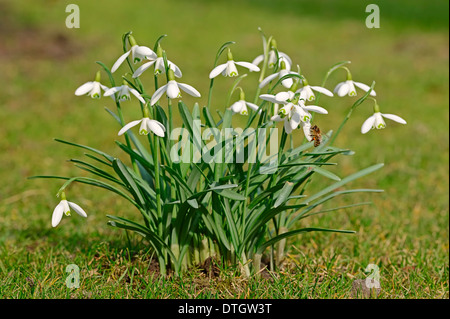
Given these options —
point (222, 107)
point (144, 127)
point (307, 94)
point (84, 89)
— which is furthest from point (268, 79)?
point (222, 107)

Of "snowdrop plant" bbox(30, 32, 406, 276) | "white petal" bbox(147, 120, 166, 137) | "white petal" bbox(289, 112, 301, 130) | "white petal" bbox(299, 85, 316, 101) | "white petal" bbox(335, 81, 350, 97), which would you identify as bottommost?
"snowdrop plant" bbox(30, 32, 406, 276)

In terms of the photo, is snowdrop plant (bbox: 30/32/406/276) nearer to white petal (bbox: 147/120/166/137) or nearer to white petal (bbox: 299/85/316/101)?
white petal (bbox: 299/85/316/101)

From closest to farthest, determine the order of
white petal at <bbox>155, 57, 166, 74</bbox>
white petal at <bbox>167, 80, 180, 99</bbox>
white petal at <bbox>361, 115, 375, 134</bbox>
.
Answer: white petal at <bbox>167, 80, 180, 99</bbox>
white petal at <bbox>155, 57, 166, 74</bbox>
white petal at <bbox>361, 115, 375, 134</bbox>

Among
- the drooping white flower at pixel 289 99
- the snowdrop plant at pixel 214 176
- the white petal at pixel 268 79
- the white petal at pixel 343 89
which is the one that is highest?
the white petal at pixel 268 79

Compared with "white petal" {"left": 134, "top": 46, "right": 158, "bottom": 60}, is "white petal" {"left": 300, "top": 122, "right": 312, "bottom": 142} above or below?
below

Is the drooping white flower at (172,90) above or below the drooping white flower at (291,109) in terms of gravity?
above

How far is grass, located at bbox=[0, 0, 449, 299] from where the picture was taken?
2.30 metres

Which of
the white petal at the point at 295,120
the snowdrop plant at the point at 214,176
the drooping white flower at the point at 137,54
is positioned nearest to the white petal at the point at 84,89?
the snowdrop plant at the point at 214,176

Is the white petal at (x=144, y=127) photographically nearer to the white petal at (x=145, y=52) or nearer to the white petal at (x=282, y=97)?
the white petal at (x=145, y=52)

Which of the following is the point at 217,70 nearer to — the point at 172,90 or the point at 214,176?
the point at 172,90

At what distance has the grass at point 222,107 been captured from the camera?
2303 millimetres

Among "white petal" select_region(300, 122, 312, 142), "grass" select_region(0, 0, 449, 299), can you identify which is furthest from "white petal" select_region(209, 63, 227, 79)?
"grass" select_region(0, 0, 449, 299)

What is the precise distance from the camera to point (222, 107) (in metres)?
6.58

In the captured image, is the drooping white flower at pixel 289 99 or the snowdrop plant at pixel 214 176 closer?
the drooping white flower at pixel 289 99
